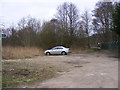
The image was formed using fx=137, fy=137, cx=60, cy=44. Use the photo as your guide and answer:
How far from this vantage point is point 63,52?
2178 centimetres

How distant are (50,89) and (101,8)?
30.3 meters

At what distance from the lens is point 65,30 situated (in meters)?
31.6

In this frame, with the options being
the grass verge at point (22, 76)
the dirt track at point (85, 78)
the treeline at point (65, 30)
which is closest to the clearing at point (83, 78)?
the dirt track at point (85, 78)

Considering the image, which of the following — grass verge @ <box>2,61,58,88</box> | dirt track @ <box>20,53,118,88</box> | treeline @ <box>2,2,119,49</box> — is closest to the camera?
dirt track @ <box>20,53,118,88</box>

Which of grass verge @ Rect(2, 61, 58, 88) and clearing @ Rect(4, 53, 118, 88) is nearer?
clearing @ Rect(4, 53, 118, 88)

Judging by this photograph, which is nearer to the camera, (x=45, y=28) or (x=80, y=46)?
(x=45, y=28)

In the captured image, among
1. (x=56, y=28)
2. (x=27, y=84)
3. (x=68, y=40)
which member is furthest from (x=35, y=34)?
(x=27, y=84)

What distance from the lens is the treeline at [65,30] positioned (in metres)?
29.5

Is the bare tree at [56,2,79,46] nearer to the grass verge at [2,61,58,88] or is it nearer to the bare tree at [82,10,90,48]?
the bare tree at [82,10,90,48]

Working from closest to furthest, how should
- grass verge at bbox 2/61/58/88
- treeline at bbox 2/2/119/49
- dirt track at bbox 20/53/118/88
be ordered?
dirt track at bbox 20/53/118/88 → grass verge at bbox 2/61/58/88 → treeline at bbox 2/2/119/49

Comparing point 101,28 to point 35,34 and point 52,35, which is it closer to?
point 52,35

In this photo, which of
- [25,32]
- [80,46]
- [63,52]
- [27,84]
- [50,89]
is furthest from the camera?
[80,46]

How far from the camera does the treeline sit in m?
29.5

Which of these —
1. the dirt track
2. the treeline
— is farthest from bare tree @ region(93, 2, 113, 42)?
the dirt track
